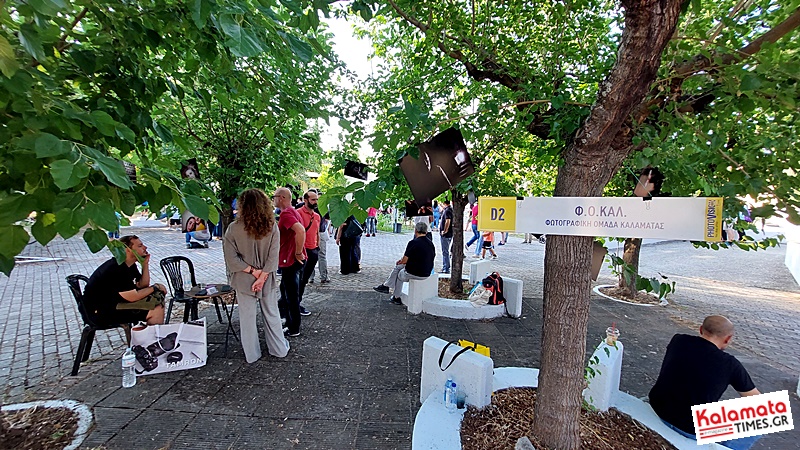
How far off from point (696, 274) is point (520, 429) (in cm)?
1268

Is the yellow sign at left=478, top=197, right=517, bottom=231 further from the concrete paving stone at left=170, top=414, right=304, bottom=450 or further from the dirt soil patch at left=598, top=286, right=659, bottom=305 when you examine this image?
the dirt soil patch at left=598, top=286, right=659, bottom=305

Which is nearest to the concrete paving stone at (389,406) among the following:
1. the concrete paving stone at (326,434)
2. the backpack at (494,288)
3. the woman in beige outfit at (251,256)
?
the concrete paving stone at (326,434)

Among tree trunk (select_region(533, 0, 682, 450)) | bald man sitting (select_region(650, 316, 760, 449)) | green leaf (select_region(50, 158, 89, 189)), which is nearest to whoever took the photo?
green leaf (select_region(50, 158, 89, 189))

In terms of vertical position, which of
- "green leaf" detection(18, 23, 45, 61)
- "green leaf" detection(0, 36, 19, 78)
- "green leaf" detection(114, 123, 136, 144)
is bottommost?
"green leaf" detection(114, 123, 136, 144)

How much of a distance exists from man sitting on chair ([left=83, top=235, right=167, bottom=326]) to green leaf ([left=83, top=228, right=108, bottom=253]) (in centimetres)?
283

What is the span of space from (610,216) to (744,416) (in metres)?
1.20

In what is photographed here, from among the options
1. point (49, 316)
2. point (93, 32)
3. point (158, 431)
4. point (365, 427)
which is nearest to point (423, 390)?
point (365, 427)

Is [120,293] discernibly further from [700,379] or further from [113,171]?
[700,379]

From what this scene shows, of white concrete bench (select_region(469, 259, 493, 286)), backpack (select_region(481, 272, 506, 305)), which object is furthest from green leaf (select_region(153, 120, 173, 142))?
white concrete bench (select_region(469, 259, 493, 286))

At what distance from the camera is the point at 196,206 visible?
4.81ft

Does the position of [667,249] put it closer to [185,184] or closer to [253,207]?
[253,207]

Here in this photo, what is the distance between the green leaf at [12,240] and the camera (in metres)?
1.05

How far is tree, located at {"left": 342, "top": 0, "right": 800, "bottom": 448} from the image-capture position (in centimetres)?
170

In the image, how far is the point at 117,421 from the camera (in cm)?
289
